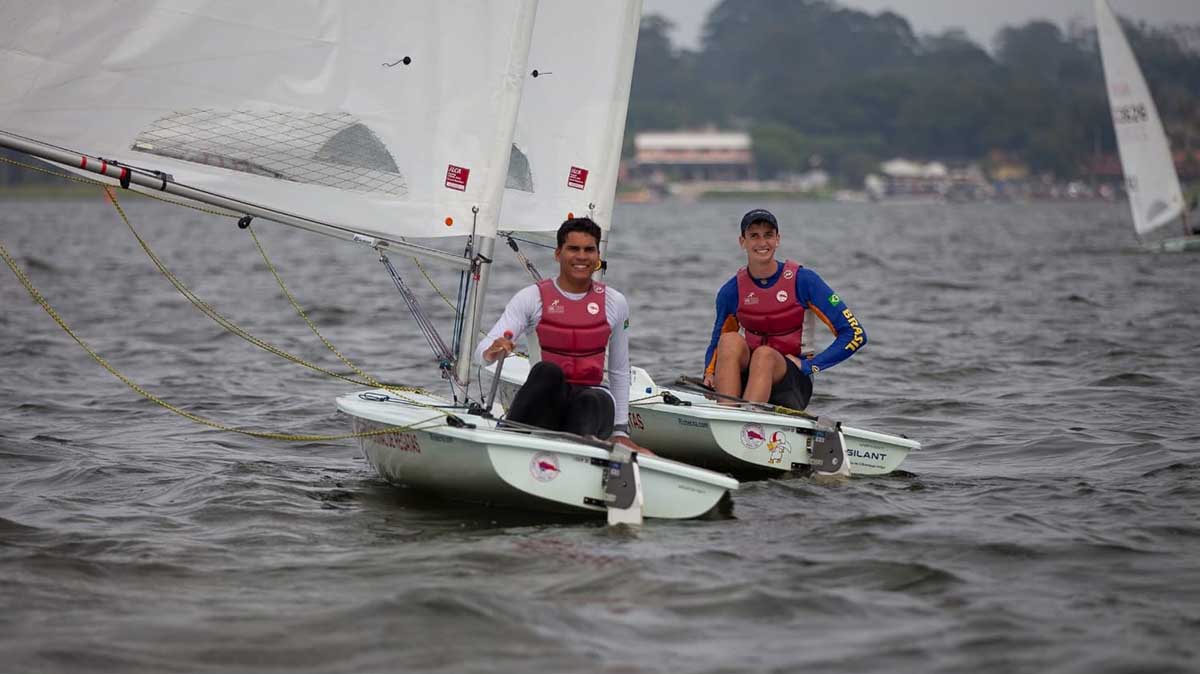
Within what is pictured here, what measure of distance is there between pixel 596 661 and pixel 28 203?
103438 mm

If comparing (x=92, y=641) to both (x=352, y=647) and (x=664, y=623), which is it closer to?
(x=352, y=647)

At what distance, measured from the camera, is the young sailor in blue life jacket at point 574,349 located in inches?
297

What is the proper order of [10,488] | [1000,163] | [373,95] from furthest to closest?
[1000,163] < [10,488] < [373,95]

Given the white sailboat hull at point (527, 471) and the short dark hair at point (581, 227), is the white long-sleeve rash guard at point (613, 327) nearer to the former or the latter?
the short dark hair at point (581, 227)

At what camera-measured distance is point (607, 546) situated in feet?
22.6

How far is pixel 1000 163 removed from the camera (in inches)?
6777

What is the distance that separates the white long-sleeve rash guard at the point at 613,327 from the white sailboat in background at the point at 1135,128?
93.6 ft

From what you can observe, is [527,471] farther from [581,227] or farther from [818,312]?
[818,312]

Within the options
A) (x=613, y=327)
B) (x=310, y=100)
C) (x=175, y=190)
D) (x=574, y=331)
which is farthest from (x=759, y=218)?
A: (x=175, y=190)

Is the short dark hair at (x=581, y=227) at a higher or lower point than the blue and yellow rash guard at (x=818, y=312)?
higher

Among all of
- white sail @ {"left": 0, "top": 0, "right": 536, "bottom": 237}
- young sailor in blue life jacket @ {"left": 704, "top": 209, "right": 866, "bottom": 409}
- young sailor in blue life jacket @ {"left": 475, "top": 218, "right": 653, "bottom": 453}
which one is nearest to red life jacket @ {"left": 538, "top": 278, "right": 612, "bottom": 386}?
young sailor in blue life jacket @ {"left": 475, "top": 218, "right": 653, "bottom": 453}

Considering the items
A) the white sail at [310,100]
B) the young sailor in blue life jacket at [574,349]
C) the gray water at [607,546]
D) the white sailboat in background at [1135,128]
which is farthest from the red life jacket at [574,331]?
the white sailboat in background at [1135,128]

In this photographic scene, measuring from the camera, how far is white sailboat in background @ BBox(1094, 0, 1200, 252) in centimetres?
3378

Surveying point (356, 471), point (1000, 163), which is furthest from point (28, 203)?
point (1000, 163)
